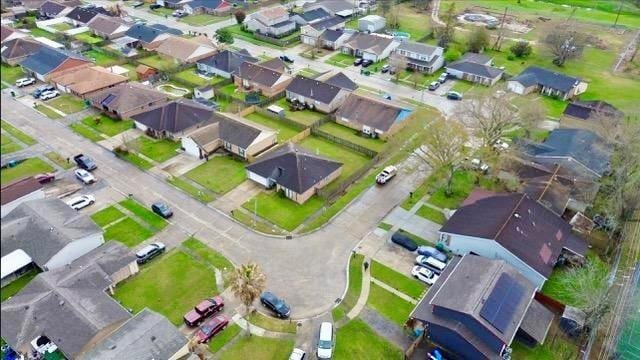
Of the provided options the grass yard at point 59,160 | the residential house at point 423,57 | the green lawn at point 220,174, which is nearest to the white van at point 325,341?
the green lawn at point 220,174

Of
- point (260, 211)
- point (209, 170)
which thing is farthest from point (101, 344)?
point (209, 170)

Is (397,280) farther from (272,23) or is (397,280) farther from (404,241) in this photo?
(272,23)

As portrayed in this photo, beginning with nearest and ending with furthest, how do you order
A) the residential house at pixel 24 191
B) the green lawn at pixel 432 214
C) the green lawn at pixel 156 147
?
the residential house at pixel 24 191 → the green lawn at pixel 432 214 → the green lawn at pixel 156 147

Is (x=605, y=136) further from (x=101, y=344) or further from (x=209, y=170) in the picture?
(x=101, y=344)

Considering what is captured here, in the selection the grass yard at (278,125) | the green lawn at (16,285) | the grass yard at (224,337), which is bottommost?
the green lawn at (16,285)

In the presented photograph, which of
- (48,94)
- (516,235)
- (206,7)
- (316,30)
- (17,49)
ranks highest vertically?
(316,30)

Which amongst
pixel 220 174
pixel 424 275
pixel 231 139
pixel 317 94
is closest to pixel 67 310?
pixel 220 174

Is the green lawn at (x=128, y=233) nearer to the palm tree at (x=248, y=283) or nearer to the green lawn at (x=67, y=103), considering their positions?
the palm tree at (x=248, y=283)
